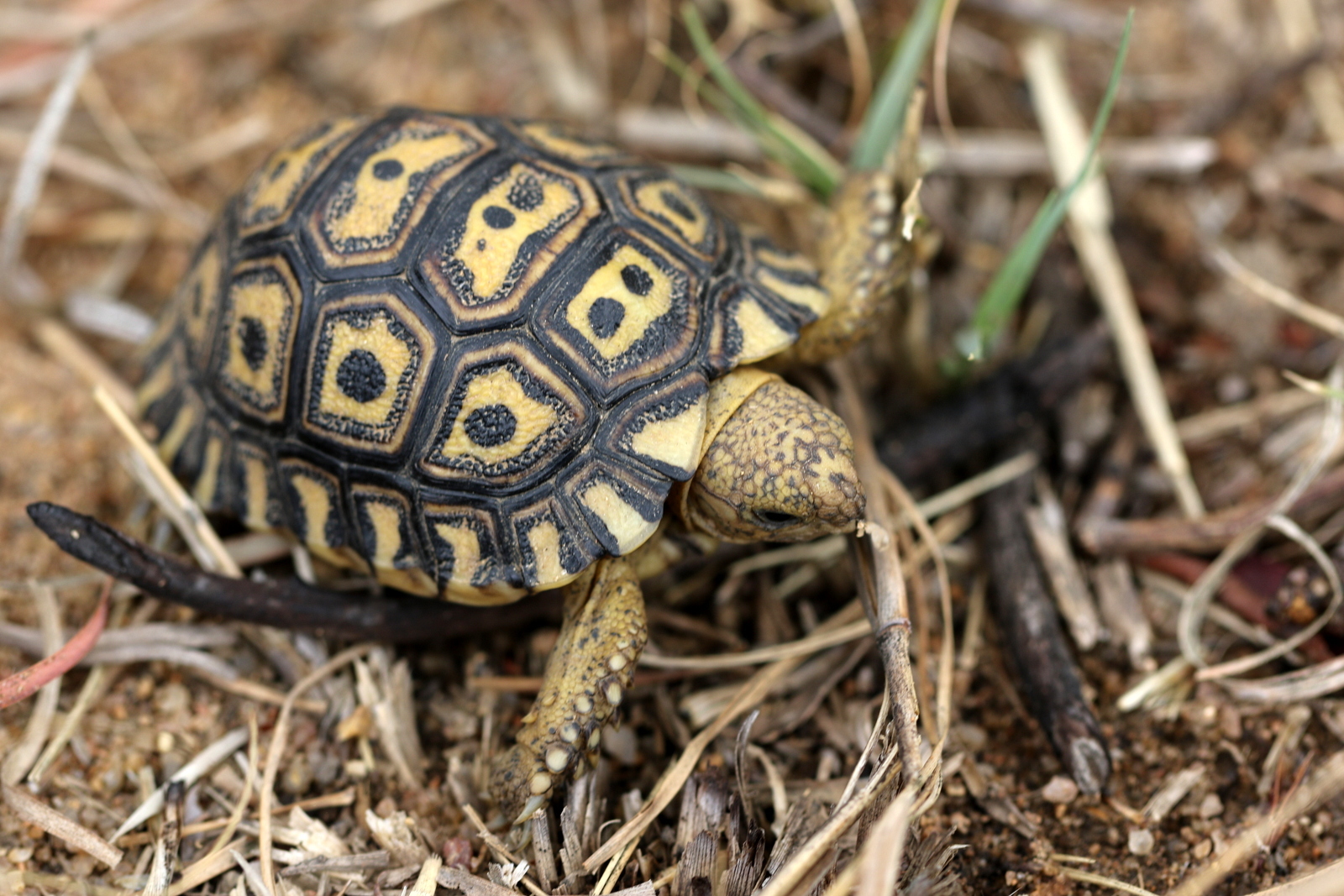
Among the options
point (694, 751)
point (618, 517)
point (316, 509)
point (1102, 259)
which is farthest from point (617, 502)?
point (1102, 259)

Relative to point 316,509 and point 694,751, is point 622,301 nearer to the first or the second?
point 316,509

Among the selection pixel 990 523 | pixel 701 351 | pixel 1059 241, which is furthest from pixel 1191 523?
pixel 701 351

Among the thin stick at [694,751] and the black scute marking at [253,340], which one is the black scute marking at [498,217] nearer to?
the black scute marking at [253,340]

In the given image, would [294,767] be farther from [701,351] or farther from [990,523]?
[990,523]

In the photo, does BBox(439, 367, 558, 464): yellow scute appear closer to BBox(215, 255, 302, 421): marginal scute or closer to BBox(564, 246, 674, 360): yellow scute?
BBox(564, 246, 674, 360): yellow scute

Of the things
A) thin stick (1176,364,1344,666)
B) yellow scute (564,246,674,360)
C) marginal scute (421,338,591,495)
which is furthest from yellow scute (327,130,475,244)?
Result: thin stick (1176,364,1344,666)

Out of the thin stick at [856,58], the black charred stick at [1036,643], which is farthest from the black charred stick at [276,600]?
the thin stick at [856,58]
